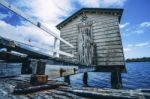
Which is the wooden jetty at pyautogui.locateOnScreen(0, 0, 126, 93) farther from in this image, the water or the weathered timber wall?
the weathered timber wall

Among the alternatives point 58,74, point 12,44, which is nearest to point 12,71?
point 58,74

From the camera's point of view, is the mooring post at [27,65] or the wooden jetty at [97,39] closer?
the mooring post at [27,65]

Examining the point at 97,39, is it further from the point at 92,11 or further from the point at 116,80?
the point at 116,80

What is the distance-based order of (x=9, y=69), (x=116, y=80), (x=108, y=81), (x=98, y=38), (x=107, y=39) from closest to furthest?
(x=9, y=69) → (x=116, y=80) → (x=107, y=39) → (x=98, y=38) → (x=108, y=81)

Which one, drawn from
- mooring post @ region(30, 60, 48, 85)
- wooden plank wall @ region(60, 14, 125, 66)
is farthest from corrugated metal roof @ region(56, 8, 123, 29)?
mooring post @ region(30, 60, 48, 85)

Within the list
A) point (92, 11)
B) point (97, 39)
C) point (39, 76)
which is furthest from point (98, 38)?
point (39, 76)

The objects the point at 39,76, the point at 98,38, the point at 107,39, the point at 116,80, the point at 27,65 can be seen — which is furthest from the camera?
the point at 98,38

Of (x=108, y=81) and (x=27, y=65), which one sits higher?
(x=27, y=65)

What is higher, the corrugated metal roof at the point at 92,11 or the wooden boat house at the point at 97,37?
the corrugated metal roof at the point at 92,11

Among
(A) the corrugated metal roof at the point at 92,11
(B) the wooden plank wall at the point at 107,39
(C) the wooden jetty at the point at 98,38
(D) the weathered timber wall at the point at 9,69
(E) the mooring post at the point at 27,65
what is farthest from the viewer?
(A) the corrugated metal roof at the point at 92,11

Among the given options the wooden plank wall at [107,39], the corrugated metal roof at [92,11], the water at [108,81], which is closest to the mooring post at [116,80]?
the wooden plank wall at [107,39]

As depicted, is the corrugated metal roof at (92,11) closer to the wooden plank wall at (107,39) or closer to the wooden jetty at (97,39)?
the wooden jetty at (97,39)

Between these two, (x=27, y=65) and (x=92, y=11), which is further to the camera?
(x=92, y=11)

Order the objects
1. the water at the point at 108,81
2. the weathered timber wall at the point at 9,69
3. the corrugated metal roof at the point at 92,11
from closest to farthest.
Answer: the weathered timber wall at the point at 9,69 < the corrugated metal roof at the point at 92,11 < the water at the point at 108,81
